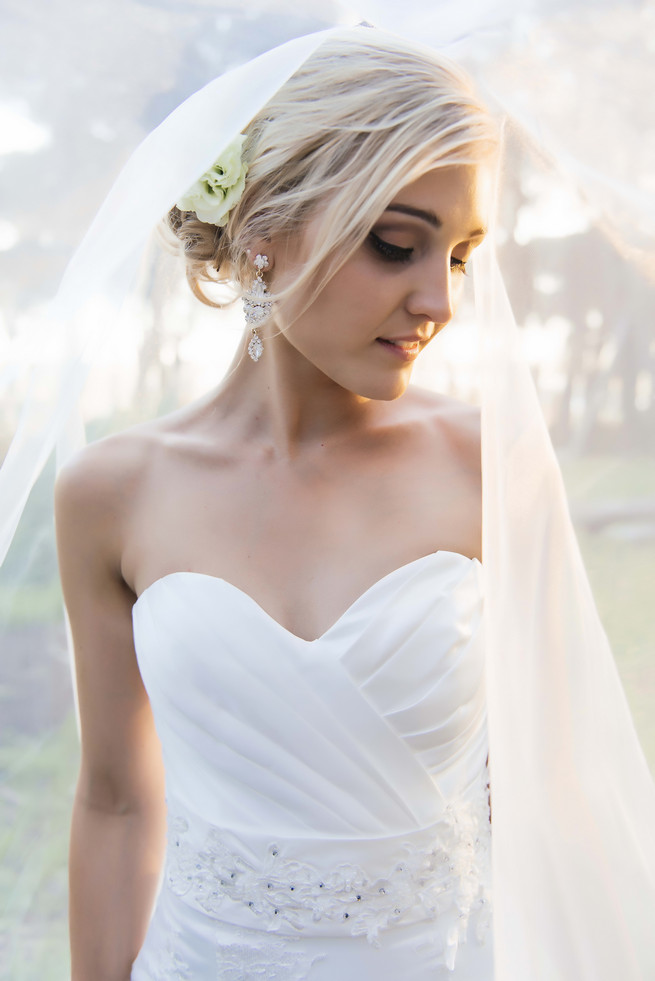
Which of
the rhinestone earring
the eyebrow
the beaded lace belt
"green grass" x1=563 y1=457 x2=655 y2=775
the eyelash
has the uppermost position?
the eyebrow

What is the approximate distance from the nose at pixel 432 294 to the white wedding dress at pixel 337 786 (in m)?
0.39

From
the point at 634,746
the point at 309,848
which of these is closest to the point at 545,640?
the point at 634,746

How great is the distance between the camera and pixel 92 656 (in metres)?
1.58

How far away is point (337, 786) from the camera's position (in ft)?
4.35

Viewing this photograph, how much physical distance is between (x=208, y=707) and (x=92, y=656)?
1.04ft

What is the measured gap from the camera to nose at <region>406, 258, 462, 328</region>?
123cm

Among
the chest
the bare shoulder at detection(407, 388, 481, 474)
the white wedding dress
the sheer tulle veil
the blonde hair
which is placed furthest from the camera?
the bare shoulder at detection(407, 388, 481, 474)

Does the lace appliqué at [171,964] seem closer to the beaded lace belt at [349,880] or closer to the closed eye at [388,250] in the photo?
the beaded lace belt at [349,880]

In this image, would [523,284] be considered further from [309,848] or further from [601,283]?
[309,848]

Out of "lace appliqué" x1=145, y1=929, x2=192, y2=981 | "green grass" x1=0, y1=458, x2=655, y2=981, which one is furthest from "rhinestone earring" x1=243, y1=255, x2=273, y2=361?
"lace appliqué" x1=145, y1=929, x2=192, y2=981

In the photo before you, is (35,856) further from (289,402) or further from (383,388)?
(383,388)

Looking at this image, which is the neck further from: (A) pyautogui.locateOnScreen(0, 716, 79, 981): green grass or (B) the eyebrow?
(A) pyautogui.locateOnScreen(0, 716, 79, 981): green grass

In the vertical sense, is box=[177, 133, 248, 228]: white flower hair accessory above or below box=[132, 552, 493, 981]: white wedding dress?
above

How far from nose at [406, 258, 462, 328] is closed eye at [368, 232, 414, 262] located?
0.04 m
